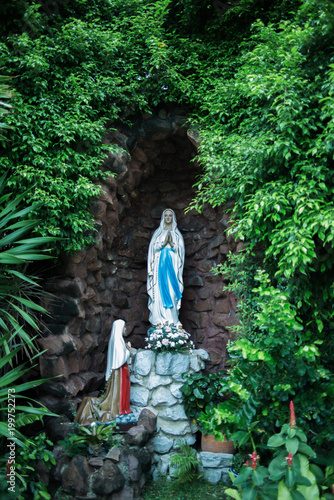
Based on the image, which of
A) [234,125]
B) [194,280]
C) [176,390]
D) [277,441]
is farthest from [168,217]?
[277,441]

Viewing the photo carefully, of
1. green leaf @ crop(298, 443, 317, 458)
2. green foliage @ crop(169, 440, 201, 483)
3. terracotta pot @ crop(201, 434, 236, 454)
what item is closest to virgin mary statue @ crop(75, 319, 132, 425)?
green foliage @ crop(169, 440, 201, 483)

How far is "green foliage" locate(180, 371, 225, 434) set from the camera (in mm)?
5789

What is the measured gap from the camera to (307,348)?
4.07 m

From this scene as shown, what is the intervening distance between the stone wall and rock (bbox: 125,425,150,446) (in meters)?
0.90

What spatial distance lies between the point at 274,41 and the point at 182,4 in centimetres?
229

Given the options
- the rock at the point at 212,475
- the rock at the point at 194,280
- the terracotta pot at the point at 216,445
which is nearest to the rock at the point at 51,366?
the terracotta pot at the point at 216,445

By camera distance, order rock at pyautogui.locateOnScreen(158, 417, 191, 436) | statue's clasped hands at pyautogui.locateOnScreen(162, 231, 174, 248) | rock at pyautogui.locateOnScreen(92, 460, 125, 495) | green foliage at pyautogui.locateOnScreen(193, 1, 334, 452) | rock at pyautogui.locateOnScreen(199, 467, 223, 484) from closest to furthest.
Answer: green foliage at pyautogui.locateOnScreen(193, 1, 334, 452) < rock at pyautogui.locateOnScreen(92, 460, 125, 495) < rock at pyautogui.locateOnScreen(199, 467, 223, 484) < rock at pyautogui.locateOnScreen(158, 417, 191, 436) < statue's clasped hands at pyautogui.locateOnScreen(162, 231, 174, 248)

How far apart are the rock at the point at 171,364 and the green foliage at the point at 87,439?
41.7 inches

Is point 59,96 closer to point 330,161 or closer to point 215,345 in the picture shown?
point 330,161

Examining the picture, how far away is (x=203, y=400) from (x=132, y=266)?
2597 mm

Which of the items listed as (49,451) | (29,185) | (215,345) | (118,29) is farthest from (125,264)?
(118,29)

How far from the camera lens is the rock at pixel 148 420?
569 centimetres

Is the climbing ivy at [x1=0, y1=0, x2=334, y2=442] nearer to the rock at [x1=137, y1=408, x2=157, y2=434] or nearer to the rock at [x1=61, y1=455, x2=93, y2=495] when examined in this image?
the rock at [x1=137, y1=408, x2=157, y2=434]

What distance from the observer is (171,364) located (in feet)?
20.0
